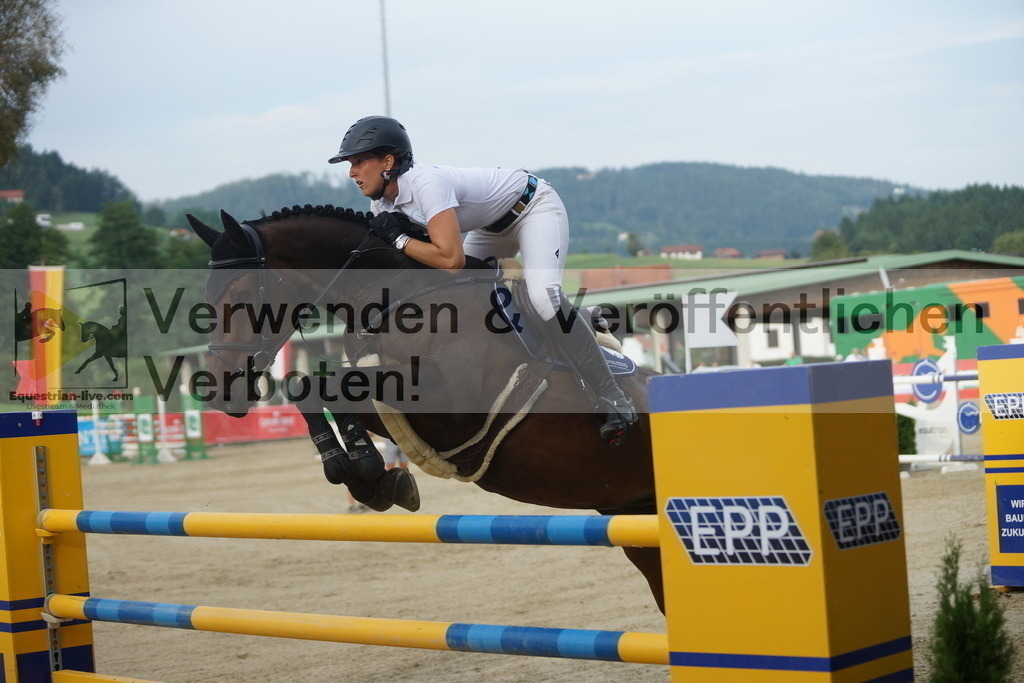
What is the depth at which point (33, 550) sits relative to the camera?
336 cm

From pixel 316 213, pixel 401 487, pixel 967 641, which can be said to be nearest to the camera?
pixel 967 641

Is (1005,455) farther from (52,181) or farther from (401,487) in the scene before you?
(52,181)

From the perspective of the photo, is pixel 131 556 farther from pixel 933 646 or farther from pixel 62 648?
pixel 933 646

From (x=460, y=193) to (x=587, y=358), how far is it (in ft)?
2.53

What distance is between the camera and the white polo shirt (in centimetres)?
336

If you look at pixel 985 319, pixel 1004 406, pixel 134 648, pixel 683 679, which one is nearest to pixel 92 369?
pixel 134 648

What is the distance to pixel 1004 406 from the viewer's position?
526cm

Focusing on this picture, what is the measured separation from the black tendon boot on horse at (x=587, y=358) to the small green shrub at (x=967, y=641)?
4.41ft

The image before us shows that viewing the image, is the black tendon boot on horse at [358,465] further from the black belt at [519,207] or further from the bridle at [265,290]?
the black belt at [519,207]

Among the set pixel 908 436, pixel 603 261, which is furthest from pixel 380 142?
pixel 603 261

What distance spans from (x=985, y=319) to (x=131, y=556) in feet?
37.8

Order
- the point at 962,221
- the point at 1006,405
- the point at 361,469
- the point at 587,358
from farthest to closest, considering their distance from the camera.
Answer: the point at 962,221 → the point at 1006,405 → the point at 587,358 → the point at 361,469

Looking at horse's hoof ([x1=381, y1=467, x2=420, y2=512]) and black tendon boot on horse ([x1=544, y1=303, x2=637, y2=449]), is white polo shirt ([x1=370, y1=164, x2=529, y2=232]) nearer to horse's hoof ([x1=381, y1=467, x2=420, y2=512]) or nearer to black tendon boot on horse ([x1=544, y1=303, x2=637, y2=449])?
black tendon boot on horse ([x1=544, y1=303, x2=637, y2=449])

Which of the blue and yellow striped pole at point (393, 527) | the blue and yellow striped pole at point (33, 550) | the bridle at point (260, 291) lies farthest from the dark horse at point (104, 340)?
the bridle at point (260, 291)
